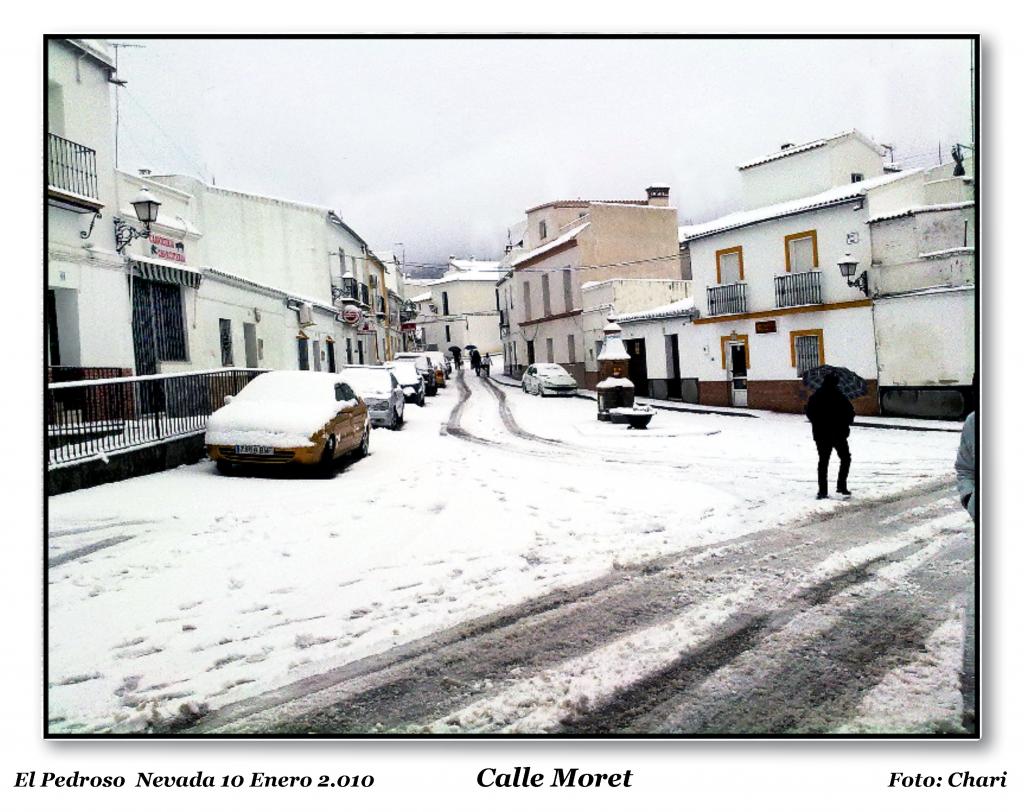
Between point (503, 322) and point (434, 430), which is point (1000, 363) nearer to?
point (503, 322)

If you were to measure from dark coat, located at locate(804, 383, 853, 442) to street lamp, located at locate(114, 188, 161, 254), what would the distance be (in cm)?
570

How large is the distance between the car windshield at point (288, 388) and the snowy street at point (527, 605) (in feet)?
5.57

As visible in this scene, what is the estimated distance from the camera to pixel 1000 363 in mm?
3035

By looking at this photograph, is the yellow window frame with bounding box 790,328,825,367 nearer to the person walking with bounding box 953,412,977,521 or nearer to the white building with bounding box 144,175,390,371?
the person walking with bounding box 953,412,977,521

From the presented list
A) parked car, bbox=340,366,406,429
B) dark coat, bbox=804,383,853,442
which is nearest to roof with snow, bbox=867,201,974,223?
dark coat, bbox=804,383,853,442

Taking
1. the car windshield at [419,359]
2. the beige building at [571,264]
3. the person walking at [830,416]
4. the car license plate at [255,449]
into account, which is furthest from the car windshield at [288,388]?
the car windshield at [419,359]

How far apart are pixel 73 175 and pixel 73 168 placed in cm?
10

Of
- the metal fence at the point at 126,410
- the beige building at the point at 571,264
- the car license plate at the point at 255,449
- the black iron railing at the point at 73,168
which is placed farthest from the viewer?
the car license plate at the point at 255,449

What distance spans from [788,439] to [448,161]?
2493 mm

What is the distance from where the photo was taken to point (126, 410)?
534cm

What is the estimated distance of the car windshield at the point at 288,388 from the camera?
641 cm

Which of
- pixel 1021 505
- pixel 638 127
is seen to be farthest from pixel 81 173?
pixel 1021 505

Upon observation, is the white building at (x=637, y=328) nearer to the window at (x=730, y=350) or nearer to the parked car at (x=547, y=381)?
the window at (x=730, y=350)

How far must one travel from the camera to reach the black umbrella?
3.96m
